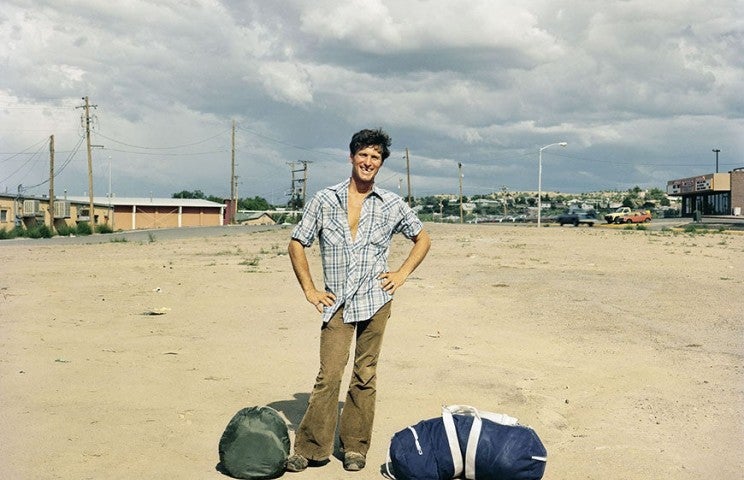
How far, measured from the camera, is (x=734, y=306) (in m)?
11.7

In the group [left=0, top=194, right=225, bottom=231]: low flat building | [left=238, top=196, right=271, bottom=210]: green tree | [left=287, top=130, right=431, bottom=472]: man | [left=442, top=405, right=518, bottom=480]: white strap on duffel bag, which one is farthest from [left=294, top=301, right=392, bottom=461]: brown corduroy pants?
[left=238, top=196, right=271, bottom=210]: green tree

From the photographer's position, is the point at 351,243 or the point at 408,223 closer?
the point at 351,243

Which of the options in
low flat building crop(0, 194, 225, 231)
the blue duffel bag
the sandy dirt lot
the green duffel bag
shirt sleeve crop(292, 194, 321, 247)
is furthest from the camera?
low flat building crop(0, 194, 225, 231)

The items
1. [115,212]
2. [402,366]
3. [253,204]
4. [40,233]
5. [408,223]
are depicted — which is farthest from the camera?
[253,204]

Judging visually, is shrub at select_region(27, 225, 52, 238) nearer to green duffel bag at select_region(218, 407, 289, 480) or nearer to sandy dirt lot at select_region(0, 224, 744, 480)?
sandy dirt lot at select_region(0, 224, 744, 480)

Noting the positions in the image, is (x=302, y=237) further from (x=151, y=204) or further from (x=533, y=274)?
(x=151, y=204)

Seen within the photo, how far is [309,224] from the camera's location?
485 centimetres

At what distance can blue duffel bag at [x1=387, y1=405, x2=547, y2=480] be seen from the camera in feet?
14.3

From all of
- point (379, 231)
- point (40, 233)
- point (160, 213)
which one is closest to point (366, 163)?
point (379, 231)

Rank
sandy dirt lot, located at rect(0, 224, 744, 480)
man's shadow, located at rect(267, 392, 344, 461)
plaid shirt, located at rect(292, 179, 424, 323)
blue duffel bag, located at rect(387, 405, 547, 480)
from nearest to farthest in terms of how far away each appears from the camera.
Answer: blue duffel bag, located at rect(387, 405, 547, 480), plaid shirt, located at rect(292, 179, 424, 323), sandy dirt lot, located at rect(0, 224, 744, 480), man's shadow, located at rect(267, 392, 344, 461)

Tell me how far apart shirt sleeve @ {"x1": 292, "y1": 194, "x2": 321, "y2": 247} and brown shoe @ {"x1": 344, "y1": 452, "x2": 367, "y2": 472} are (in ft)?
4.33

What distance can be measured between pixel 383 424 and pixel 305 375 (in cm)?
170

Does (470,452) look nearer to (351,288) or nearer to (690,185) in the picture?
(351,288)

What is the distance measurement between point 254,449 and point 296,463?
0.29 meters
